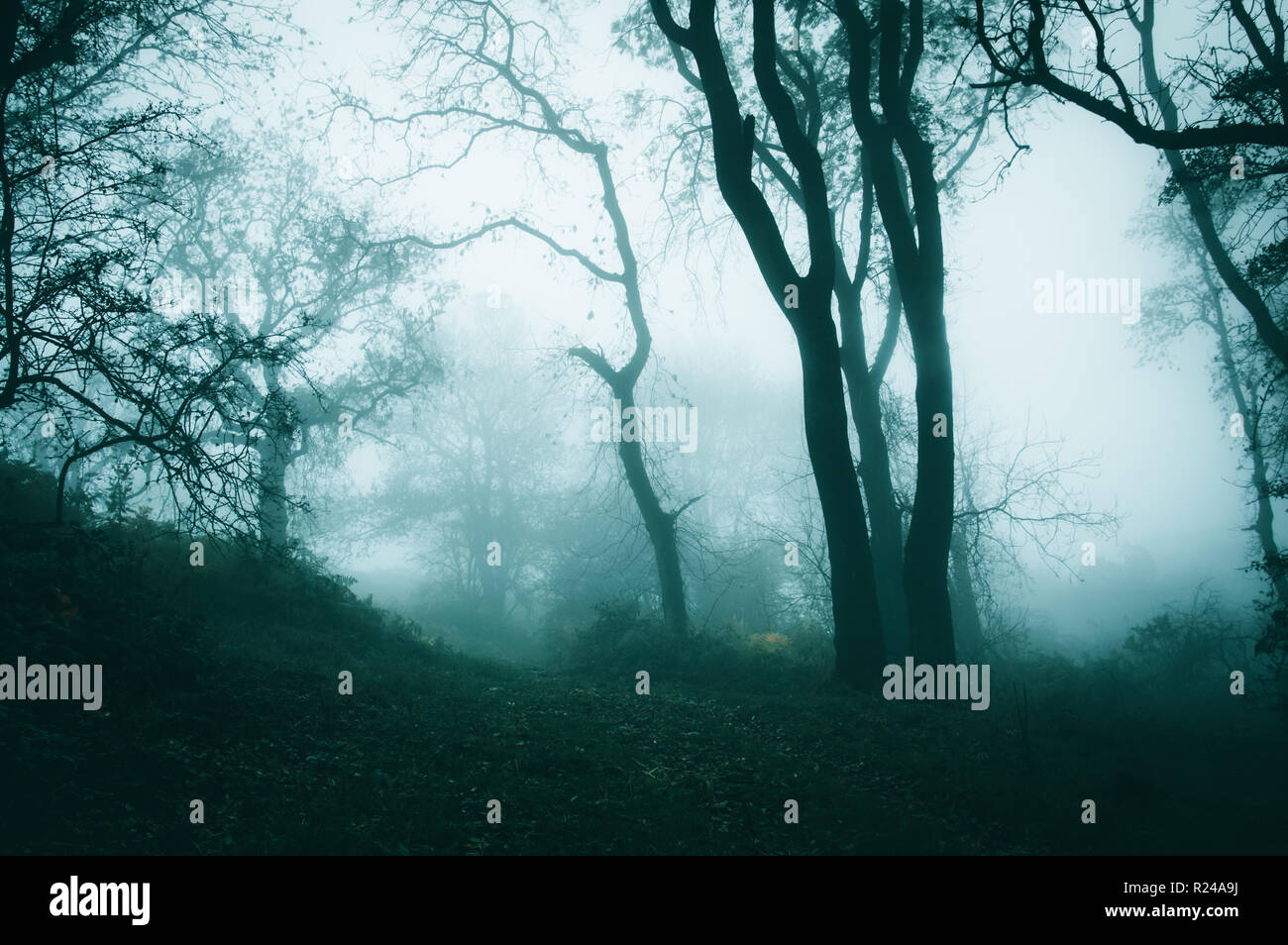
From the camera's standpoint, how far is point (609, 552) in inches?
936

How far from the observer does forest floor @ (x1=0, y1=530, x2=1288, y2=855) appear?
481cm

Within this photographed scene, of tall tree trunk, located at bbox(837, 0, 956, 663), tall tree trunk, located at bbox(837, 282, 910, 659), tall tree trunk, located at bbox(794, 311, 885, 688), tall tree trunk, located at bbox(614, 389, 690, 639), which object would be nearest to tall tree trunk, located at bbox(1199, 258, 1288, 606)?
tall tree trunk, located at bbox(837, 282, 910, 659)

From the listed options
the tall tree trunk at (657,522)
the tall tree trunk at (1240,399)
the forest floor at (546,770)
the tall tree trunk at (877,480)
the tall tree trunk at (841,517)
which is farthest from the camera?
the tall tree trunk at (1240,399)

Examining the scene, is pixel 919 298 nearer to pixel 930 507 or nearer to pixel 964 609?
pixel 930 507

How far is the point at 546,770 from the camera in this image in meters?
6.35

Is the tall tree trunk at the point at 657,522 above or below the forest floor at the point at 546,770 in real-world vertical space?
above

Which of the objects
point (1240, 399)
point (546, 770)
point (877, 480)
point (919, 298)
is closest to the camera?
point (546, 770)

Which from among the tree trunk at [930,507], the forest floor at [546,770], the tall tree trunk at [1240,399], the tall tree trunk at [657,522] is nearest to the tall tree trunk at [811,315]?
the tree trunk at [930,507]

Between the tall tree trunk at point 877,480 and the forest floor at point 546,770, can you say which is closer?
the forest floor at point 546,770

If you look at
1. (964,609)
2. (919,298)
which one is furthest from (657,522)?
(964,609)

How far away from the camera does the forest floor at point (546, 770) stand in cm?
481

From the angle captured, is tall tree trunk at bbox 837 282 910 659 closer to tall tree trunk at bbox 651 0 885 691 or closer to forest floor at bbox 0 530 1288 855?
tall tree trunk at bbox 651 0 885 691

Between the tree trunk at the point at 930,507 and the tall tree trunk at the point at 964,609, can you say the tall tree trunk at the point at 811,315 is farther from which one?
the tall tree trunk at the point at 964,609
